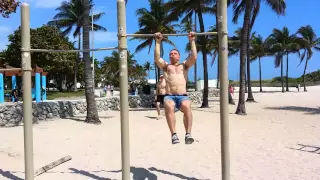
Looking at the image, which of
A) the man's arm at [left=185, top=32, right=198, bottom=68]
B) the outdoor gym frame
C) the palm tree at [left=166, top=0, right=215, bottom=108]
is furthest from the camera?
the palm tree at [left=166, top=0, right=215, bottom=108]

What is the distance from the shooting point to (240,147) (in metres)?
8.94

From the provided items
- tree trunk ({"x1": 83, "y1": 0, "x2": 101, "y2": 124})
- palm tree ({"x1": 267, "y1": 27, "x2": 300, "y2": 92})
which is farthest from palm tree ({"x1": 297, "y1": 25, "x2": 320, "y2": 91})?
tree trunk ({"x1": 83, "y1": 0, "x2": 101, "y2": 124})

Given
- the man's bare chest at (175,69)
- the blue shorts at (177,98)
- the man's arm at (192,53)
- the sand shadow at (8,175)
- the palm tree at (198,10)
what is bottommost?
the sand shadow at (8,175)

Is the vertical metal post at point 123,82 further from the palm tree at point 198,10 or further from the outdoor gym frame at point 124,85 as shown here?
the palm tree at point 198,10

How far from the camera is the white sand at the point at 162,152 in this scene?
6.39 m

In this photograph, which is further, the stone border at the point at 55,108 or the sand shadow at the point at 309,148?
the stone border at the point at 55,108

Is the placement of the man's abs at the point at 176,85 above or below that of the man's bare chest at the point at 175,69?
below

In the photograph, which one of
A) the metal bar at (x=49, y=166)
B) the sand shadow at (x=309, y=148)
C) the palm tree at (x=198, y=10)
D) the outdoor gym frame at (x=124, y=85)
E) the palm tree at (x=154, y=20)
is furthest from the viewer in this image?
the palm tree at (x=154, y=20)

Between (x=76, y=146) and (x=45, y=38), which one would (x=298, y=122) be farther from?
(x=45, y=38)

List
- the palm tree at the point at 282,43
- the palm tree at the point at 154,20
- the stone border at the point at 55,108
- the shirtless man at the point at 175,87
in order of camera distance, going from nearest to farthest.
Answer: the shirtless man at the point at 175,87
the stone border at the point at 55,108
the palm tree at the point at 154,20
the palm tree at the point at 282,43

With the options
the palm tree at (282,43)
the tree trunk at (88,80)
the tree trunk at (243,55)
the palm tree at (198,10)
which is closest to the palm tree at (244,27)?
the tree trunk at (243,55)

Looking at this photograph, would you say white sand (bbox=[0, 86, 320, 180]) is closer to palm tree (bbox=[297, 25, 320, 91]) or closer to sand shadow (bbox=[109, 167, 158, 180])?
sand shadow (bbox=[109, 167, 158, 180])

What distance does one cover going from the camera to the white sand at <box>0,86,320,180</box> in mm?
6391

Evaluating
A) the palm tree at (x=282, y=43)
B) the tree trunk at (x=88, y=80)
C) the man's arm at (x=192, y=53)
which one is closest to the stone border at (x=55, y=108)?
the tree trunk at (x=88, y=80)
